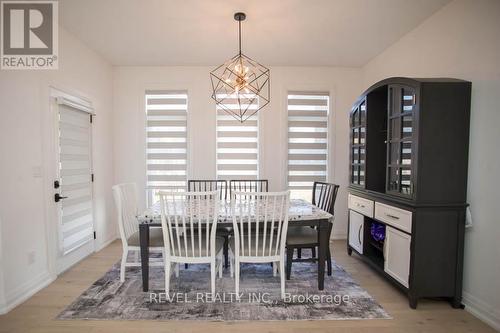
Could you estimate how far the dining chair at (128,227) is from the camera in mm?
2422

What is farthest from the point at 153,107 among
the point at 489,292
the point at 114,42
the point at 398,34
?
the point at 489,292

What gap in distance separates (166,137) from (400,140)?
3.15m

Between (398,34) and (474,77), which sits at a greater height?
(398,34)

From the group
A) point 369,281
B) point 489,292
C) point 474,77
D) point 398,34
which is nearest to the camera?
point 489,292

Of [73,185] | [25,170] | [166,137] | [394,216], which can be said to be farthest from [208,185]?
[394,216]

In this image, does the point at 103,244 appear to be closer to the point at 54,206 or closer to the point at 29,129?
the point at 54,206

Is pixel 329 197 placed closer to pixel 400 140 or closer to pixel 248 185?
pixel 400 140

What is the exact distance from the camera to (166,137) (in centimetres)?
398

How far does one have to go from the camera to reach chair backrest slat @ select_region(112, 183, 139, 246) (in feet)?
7.89

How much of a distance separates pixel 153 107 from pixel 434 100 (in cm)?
358

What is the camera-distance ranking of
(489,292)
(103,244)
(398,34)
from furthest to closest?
(103,244) → (398,34) → (489,292)

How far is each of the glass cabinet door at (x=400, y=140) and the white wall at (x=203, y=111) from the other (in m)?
1.55

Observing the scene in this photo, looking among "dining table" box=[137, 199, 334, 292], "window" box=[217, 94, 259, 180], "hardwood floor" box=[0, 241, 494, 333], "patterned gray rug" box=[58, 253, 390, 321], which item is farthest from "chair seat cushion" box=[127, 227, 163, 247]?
"window" box=[217, 94, 259, 180]

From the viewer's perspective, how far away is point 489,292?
6.45 ft
